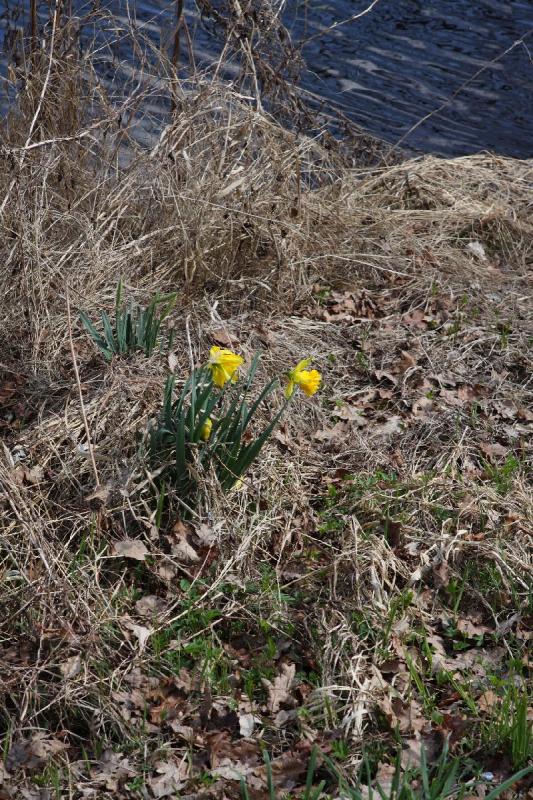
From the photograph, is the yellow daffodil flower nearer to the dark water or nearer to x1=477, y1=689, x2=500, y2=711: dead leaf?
x1=477, y1=689, x2=500, y2=711: dead leaf

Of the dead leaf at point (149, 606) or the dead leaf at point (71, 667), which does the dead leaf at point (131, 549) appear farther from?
the dead leaf at point (71, 667)

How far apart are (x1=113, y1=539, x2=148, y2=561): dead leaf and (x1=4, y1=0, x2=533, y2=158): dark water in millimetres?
7439

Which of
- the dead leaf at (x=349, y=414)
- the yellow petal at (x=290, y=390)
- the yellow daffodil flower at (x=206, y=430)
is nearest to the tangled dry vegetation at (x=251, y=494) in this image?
the dead leaf at (x=349, y=414)

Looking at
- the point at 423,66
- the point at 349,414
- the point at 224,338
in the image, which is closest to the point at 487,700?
the point at 349,414

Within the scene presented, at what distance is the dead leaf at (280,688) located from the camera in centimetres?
325

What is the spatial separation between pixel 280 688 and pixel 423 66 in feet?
34.2

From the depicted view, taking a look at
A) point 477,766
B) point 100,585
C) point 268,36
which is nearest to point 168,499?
point 100,585

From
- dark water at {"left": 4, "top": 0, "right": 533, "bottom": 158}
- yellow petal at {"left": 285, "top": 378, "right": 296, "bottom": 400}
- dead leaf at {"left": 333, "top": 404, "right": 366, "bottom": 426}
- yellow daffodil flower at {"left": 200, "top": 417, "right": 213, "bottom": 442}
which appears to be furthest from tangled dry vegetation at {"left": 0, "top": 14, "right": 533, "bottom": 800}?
dark water at {"left": 4, "top": 0, "right": 533, "bottom": 158}

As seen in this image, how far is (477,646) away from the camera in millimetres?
3508

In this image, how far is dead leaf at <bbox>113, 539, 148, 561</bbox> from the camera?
3.62m

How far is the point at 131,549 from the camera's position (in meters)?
3.65

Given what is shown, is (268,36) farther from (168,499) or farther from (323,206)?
(168,499)

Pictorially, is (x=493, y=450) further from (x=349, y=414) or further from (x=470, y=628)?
(x=470, y=628)

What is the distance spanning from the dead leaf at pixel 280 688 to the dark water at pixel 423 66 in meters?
7.78
